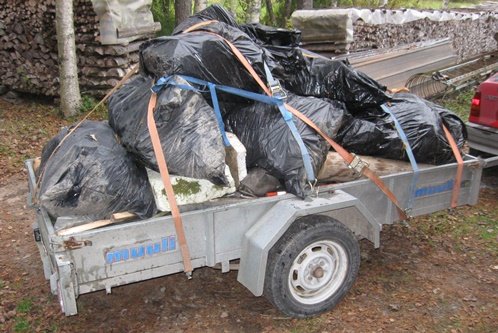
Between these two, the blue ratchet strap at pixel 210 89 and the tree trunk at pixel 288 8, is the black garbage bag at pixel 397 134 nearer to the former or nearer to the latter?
the blue ratchet strap at pixel 210 89

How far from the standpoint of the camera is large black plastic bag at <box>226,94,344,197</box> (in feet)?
11.0

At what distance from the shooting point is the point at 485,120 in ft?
18.9

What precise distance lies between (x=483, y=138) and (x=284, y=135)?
3.38m

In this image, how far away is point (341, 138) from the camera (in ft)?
12.9

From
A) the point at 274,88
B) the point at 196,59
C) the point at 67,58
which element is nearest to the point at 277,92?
the point at 274,88

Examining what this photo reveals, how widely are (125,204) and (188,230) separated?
0.45 meters

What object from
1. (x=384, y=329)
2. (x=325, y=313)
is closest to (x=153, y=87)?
(x=325, y=313)

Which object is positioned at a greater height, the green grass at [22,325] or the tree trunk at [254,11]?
the tree trunk at [254,11]

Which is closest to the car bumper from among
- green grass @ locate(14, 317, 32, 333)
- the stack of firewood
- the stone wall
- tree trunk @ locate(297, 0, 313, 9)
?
the stone wall

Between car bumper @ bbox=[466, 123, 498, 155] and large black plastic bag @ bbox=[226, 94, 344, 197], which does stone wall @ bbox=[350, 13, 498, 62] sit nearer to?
car bumper @ bbox=[466, 123, 498, 155]

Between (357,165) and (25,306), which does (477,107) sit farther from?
(25,306)

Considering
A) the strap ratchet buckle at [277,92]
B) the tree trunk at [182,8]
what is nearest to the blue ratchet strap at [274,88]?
the strap ratchet buckle at [277,92]

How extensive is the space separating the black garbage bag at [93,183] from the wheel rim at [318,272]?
1.09m

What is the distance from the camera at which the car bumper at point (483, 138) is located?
5.63 meters
